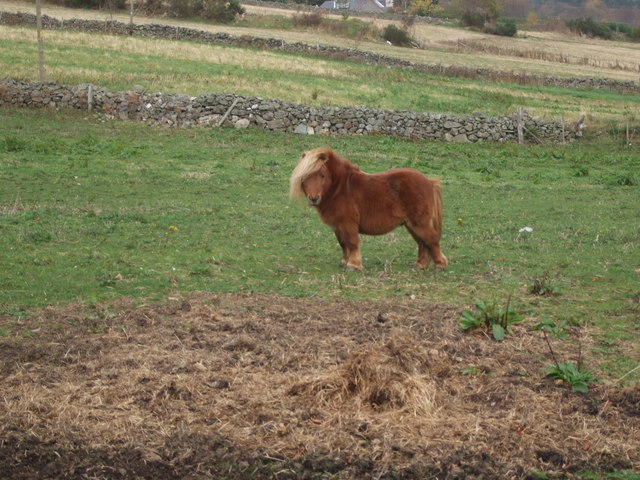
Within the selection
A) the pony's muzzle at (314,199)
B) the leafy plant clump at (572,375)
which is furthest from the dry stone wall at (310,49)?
the leafy plant clump at (572,375)

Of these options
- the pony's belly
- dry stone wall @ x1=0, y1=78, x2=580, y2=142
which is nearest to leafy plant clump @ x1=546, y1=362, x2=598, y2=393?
the pony's belly

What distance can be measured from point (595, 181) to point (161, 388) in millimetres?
18222

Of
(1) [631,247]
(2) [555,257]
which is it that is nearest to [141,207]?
(2) [555,257]

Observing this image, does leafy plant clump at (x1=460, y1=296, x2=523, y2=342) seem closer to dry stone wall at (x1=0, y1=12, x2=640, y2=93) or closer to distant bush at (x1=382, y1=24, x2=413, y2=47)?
dry stone wall at (x1=0, y1=12, x2=640, y2=93)

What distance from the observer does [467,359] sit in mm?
7910

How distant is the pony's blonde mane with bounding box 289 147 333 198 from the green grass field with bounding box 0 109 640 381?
121 cm

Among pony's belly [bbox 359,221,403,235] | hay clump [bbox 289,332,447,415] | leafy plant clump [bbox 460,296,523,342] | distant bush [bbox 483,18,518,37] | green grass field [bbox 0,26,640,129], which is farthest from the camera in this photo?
distant bush [bbox 483,18,518,37]

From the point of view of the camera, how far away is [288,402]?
681 centimetres

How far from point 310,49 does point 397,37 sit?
19.5m

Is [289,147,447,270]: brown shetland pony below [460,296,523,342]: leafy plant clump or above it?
above

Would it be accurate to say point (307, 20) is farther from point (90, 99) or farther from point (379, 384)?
point (379, 384)

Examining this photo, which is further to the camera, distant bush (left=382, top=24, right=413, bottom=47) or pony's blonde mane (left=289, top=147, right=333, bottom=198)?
distant bush (left=382, top=24, right=413, bottom=47)

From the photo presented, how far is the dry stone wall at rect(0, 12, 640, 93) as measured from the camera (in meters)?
47.8

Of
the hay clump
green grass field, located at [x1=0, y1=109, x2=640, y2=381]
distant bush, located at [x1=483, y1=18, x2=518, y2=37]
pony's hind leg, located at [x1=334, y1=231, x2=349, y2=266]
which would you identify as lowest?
green grass field, located at [x1=0, y1=109, x2=640, y2=381]
